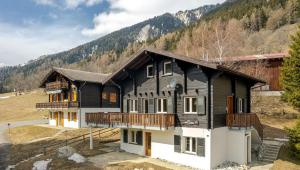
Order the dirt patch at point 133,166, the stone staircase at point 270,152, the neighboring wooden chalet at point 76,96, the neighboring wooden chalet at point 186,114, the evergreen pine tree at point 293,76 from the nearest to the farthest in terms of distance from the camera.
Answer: the dirt patch at point 133,166 → the neighboring wooden chalet at point 186,114 → the evergreen pine tree at point 293,76 → the stone staircase at point 270,152 → the neighboring wooden chalet at point 76,96

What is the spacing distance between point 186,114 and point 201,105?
5.51ft

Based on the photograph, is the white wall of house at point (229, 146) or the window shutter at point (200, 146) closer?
the window shutter at point (200, 146)

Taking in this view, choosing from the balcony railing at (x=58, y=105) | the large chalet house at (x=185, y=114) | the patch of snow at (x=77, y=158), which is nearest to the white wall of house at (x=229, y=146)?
the large chalet house at (x=185, y=114)

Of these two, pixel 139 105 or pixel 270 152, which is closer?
pixel 270 152

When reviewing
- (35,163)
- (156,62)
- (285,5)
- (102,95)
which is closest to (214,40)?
(102,95)

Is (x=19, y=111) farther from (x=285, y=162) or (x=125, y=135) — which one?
(x=285, y=162)

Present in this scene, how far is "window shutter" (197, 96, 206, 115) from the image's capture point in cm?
2286

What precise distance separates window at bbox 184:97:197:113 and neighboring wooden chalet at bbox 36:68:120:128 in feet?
76.8

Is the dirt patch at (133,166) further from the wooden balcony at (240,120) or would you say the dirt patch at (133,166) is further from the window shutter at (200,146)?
the wooden balcony at (240,120)

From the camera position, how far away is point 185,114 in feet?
79.3

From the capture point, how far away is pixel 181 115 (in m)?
24.4

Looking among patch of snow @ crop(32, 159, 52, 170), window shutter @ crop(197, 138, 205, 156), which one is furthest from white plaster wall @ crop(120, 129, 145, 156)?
patch of snow @ crop(32, 159, 52, 170)

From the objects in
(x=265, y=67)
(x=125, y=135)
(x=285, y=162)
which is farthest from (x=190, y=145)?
(x=265, y=67)

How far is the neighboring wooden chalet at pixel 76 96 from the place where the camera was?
44.7m
